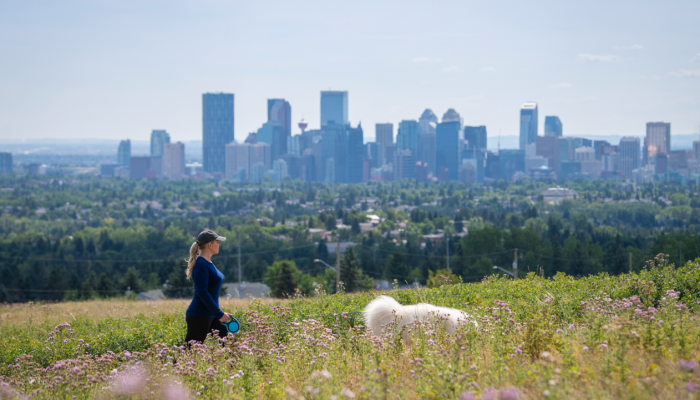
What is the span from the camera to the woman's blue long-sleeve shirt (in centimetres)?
643

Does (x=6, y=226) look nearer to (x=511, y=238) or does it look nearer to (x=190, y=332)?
(x=511, y=238)

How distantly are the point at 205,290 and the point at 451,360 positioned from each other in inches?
109

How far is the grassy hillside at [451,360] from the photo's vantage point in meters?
4.11

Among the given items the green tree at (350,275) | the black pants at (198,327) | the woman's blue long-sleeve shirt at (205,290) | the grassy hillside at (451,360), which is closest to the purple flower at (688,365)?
the grassy hillside at (451,360)

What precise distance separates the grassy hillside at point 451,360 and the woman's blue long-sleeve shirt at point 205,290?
14.2 inches

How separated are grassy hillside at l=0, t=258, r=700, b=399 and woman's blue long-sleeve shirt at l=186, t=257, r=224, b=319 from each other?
0.36 m

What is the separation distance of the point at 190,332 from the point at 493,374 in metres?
3.41

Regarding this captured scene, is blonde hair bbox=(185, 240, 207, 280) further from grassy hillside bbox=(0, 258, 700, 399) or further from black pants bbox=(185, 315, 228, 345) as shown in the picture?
grassy hillside bbox=(0, 258, 700, 399)

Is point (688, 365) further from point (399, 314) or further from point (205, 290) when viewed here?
point (205, 290)

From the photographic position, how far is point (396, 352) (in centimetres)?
593

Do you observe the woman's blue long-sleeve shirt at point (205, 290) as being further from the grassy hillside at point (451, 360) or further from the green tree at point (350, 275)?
the green tree at point (350, 275)

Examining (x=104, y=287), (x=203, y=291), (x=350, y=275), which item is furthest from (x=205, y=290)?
(x=104, y=287)

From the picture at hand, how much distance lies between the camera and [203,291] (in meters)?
6.44

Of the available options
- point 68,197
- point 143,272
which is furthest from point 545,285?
point 68,197
